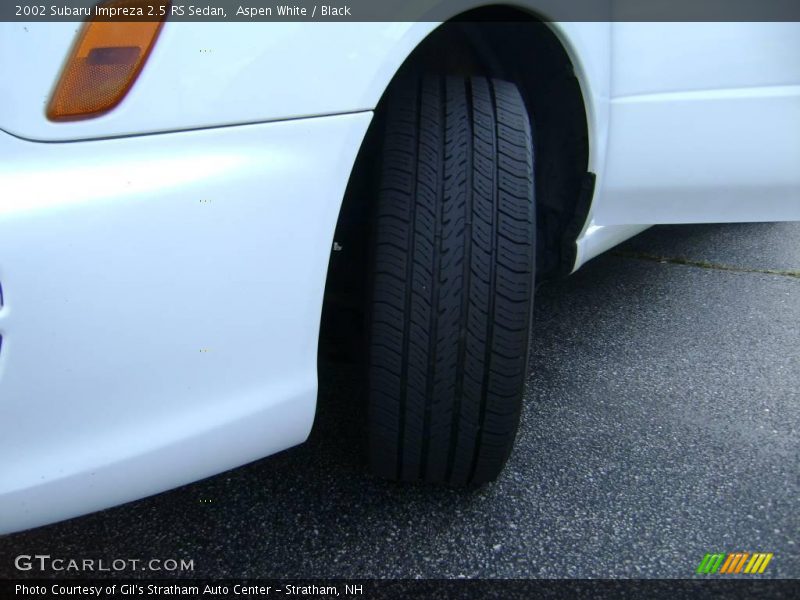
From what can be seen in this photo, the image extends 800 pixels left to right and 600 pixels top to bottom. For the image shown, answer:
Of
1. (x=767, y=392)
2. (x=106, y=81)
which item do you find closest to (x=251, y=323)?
(x=106, y=81)

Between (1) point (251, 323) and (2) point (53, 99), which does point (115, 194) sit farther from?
(1) point (251, 323)

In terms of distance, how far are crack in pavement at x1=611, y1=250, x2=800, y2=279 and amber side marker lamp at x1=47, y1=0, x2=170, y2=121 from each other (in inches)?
92.8

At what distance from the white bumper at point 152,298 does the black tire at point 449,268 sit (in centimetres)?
19

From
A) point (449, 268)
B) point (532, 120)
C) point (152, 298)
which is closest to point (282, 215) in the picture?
point (152, 298)

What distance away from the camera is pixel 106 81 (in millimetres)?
825

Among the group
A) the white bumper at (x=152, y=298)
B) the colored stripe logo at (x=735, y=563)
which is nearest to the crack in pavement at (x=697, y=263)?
the colored stripe logo at (x=735, y=563)

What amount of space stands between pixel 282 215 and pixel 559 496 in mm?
844

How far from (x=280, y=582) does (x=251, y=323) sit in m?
0.51

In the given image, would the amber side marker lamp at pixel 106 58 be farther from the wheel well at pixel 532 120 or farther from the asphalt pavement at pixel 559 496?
the asphalt pavement at pixel 559 496

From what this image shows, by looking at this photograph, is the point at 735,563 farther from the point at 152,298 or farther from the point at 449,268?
the point at 152,298

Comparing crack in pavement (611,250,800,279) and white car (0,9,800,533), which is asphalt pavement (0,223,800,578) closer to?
white car (0,9,800,533)

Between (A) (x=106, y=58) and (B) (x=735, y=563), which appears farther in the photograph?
Result: (B) (x=735, y=563)

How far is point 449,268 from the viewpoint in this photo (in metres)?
1.15

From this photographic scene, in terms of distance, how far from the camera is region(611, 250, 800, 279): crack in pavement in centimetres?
276
